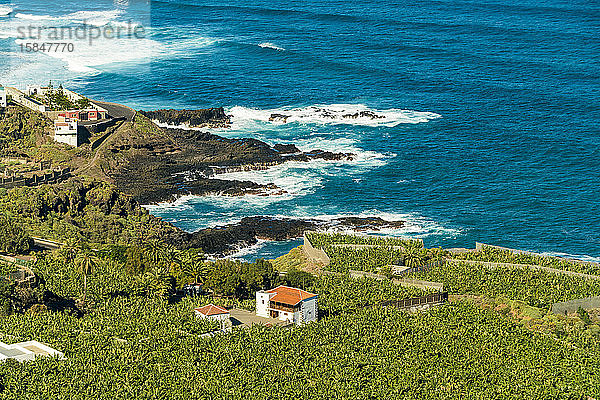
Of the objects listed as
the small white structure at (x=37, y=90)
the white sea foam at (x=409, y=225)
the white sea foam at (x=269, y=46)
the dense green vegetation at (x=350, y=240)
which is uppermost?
the white sea foam at (x=269, y=46)

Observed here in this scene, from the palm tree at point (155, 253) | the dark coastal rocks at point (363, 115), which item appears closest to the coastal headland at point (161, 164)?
the palm tree at point (155, 253)

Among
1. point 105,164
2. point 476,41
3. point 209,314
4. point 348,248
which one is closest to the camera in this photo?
point 209,314

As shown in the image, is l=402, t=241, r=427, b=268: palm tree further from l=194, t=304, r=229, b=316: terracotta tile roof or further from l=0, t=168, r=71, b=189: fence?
l=0, t=168, r=71, b=189: fence

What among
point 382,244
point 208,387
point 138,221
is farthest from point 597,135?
point 208,387

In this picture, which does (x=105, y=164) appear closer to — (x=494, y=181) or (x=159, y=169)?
(x=159, y=169)

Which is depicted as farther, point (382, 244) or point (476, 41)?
point (476, 41)

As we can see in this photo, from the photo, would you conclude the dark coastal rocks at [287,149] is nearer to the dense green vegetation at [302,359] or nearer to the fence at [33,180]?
the fence at [33,180]
